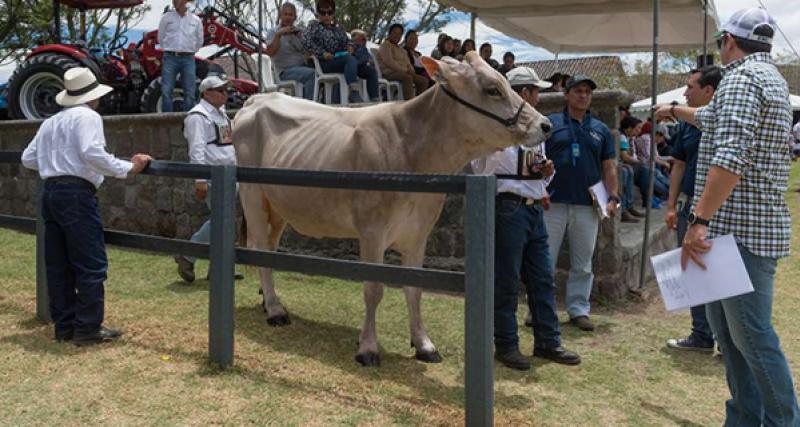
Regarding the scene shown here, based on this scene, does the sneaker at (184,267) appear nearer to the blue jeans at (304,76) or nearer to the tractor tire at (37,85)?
the blue jeans at (304,76)

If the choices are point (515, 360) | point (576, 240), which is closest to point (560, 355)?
point (515, 360)

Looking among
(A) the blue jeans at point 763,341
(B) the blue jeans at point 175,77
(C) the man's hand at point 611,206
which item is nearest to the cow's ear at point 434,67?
(C) the man's hand at point 611,206

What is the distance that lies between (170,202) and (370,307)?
4.83 meters

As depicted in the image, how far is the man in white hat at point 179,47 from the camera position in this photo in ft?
29.1

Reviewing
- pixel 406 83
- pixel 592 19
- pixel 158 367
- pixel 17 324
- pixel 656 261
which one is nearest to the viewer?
pixel 656 261

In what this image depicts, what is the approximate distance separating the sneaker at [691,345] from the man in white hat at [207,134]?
3903 millimetres

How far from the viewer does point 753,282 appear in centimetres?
312

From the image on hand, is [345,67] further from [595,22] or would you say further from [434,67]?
[595,22]

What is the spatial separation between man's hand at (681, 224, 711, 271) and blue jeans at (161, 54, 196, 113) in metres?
7.21

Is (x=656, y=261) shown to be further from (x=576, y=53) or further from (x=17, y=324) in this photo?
(x=576, y=53)

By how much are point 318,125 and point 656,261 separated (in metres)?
2.73

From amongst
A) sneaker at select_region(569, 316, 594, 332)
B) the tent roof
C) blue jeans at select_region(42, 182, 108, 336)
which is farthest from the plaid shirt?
the tent roof

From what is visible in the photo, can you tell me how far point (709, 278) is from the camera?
10.2 feet

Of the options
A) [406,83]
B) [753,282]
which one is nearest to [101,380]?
[753,282]
